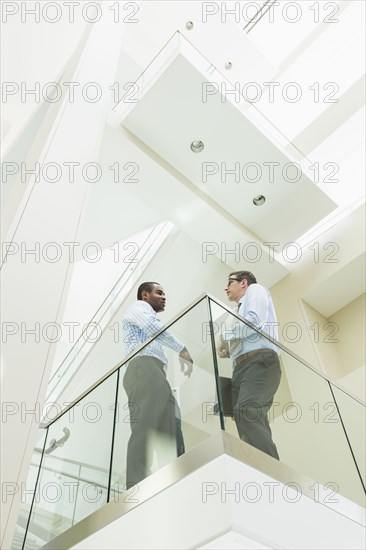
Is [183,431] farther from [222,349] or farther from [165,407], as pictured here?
[222,349]

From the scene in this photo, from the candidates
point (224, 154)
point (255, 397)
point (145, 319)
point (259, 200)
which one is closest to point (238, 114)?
point (224, 154)

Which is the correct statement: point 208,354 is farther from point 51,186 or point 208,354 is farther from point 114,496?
point 51,186

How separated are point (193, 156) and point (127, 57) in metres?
2.85

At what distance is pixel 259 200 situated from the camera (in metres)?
6.41

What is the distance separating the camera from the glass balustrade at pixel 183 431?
238 cm

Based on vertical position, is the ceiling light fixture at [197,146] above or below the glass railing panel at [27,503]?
above

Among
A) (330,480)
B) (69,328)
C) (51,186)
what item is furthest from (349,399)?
(69,328)

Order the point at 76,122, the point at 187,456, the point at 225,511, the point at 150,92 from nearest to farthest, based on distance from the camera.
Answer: the point at 225,511 → the point at 187,456 → the point at 76,122 → the point at 150,92

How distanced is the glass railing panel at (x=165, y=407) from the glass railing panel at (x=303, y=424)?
10 cm

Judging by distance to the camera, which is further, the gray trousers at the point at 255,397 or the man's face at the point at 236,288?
the man's face at the point at 236,288

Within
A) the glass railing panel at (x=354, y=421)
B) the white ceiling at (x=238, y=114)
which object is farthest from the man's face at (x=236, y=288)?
the white ceiling at (x=238, y=114)

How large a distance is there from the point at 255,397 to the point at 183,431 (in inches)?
17.1

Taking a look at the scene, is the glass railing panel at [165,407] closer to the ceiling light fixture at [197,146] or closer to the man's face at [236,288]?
the man's face at [236,288]

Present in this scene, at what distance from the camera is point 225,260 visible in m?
7.02
